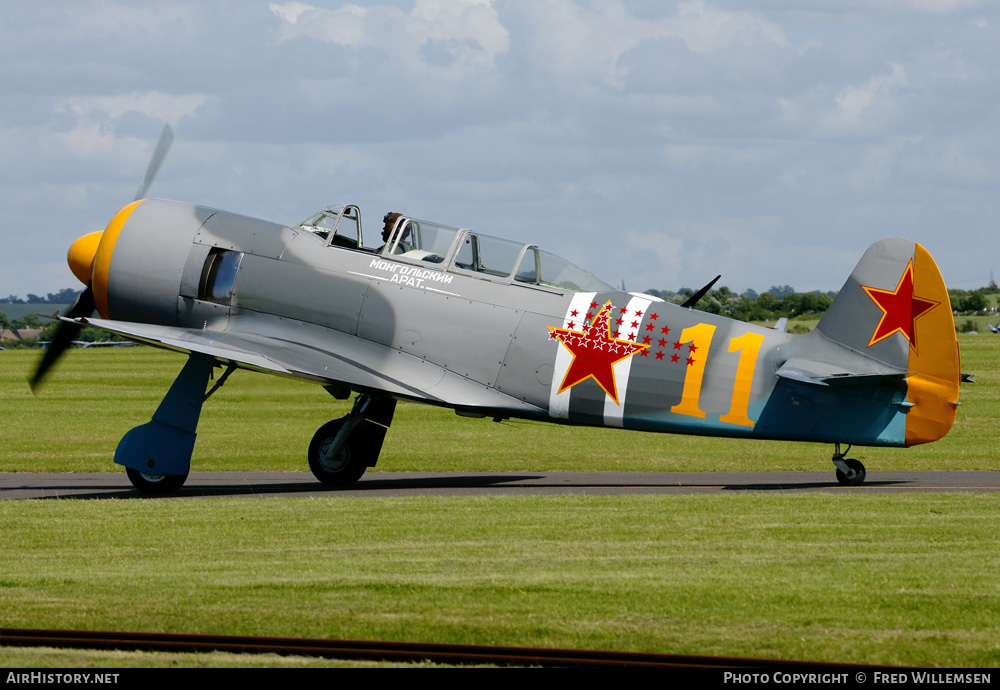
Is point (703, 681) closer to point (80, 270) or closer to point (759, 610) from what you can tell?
point (759, 610)

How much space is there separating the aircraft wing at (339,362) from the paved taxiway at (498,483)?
118cm

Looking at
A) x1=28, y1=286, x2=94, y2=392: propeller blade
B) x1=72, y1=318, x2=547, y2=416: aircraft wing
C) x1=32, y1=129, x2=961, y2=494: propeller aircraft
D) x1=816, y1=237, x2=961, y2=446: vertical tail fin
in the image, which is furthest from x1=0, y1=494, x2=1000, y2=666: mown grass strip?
x1=28, y1=286, x2=94, y2=392: propeller blade

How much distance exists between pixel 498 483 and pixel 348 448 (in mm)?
2067

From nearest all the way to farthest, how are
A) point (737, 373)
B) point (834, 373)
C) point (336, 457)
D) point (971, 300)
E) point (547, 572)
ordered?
point (547, 572) < point (834, 373) < point (737, 373) < point (336, 457) < point (971, 300)

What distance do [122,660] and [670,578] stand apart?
150 inches

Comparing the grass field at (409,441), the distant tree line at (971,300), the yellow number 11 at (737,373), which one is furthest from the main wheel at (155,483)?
the distant tree line at (971,300)

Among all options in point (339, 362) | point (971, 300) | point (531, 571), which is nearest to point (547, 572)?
point (531, 571)

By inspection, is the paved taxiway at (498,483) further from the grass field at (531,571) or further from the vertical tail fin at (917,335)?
the grass field at (531,571)

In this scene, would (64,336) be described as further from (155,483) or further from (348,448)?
(348,448)

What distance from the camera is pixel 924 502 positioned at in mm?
12203

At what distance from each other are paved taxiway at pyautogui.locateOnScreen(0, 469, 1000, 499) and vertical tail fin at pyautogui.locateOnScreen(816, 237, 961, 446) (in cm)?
112

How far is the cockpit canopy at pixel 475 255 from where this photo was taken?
14594 millimetres

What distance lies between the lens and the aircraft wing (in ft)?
45.6

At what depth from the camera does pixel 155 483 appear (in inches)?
574
